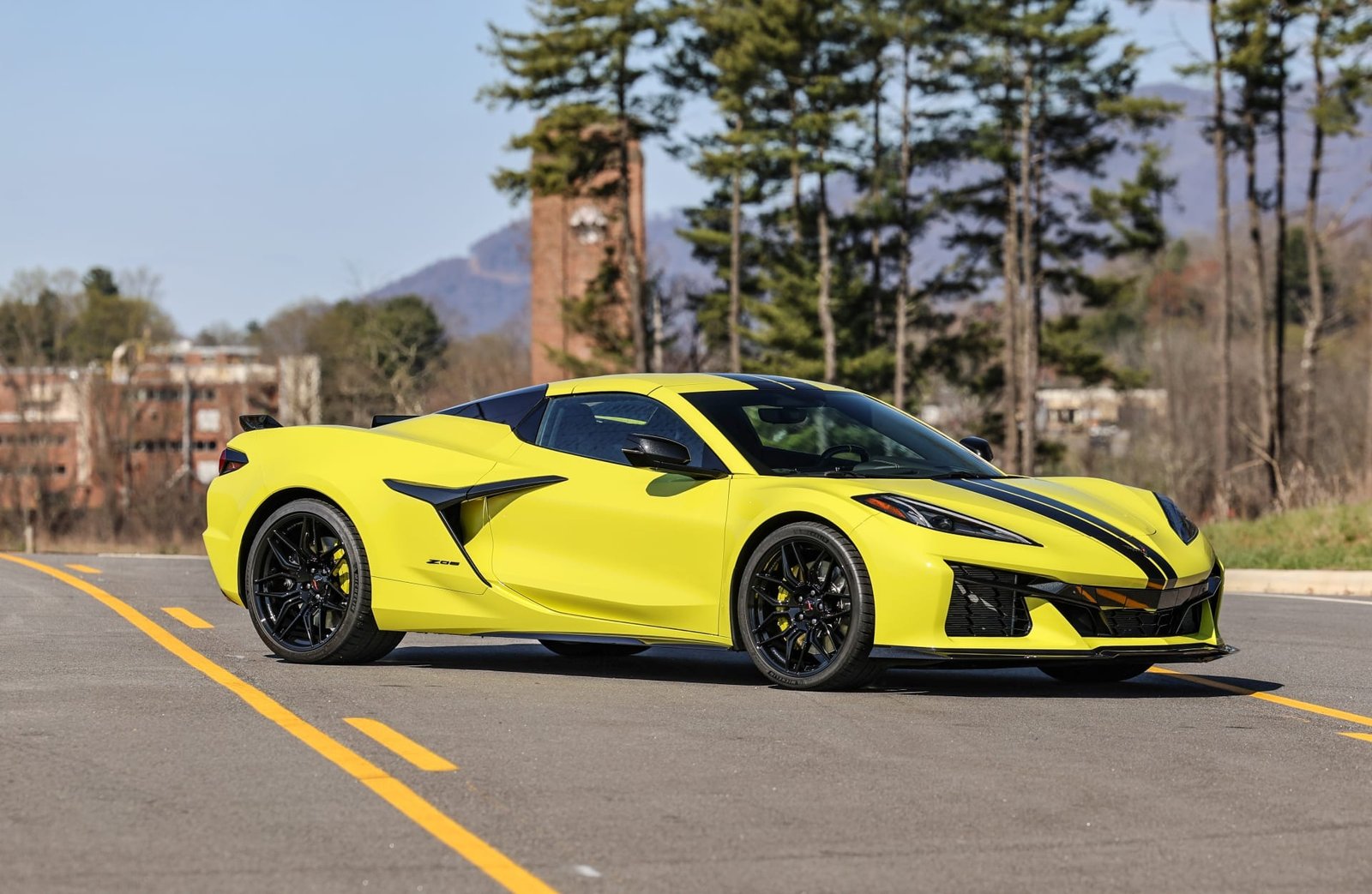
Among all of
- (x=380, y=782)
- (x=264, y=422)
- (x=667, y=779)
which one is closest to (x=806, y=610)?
(x=667, y=779)

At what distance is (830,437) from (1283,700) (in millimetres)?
2374

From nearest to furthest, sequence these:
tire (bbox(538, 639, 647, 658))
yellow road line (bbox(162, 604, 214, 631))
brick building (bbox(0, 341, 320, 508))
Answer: tire (bbox(538, 639, 647, 658)) → yellow road line (bbox(162, 604, 214, 631)) → brick building (bbox(0, 341, 320, 508))

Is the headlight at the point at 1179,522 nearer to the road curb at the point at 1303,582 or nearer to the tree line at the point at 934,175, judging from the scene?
the road curb at the point at 1303,582

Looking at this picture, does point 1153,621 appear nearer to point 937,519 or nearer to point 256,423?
point 937,519

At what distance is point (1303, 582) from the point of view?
16188mm

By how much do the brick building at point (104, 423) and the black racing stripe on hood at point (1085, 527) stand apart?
273 feet

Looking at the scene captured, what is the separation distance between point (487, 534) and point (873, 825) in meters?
3.88

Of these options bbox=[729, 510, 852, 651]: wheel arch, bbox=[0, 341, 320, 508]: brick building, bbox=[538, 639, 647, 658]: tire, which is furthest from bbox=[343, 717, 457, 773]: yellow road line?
bbox=[0, 341, 320, 508]: brick building

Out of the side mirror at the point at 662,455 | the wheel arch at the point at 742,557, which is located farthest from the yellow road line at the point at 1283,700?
the side mirror at the point at 662,455

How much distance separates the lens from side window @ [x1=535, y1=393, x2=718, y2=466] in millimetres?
8688

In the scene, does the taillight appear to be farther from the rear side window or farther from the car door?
the car door

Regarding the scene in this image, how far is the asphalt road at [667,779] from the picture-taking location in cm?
475

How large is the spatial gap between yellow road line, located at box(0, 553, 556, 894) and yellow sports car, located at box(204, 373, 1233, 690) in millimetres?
613

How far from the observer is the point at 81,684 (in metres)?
7.98
